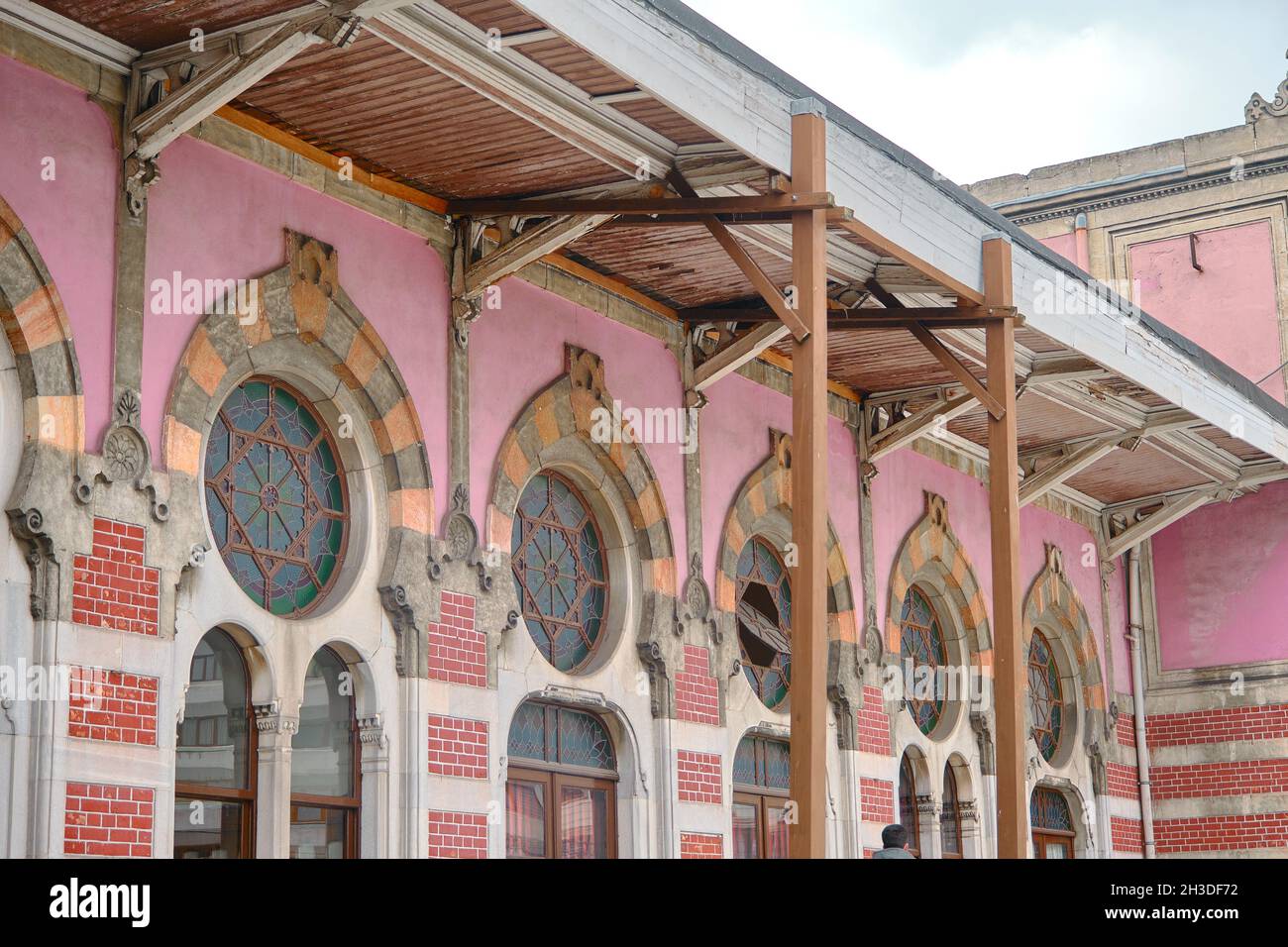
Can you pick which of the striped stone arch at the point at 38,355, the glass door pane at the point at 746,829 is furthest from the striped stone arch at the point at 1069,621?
the striped stone arch at the point at 38,355

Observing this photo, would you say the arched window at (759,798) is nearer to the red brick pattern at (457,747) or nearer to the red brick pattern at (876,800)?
the red brick pattern at (876,800)

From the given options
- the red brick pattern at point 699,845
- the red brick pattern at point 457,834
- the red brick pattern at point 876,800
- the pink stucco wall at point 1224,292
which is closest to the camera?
the red brick pattern at point 457,834

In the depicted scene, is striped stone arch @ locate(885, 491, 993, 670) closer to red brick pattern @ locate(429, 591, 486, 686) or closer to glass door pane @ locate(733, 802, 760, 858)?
glass door pane @ locate(733, 802, 760, 858)

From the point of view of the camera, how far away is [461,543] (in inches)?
401

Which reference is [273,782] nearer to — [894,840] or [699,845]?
[894,840]

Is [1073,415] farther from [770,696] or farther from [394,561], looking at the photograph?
[394,561]

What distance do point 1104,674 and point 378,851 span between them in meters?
11.0

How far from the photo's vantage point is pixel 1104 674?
18.3m

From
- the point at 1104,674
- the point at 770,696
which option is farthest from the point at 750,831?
the point at 1104,674

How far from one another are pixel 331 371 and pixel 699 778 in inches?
163

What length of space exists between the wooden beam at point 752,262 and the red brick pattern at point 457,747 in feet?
9.87

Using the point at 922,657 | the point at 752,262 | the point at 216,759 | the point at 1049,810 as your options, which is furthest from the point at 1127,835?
the point at 216,759

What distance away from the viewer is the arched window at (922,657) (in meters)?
15.2

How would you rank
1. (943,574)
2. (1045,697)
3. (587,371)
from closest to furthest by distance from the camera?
1. (587,371)
2. (943,574)
3. (1045,697)
